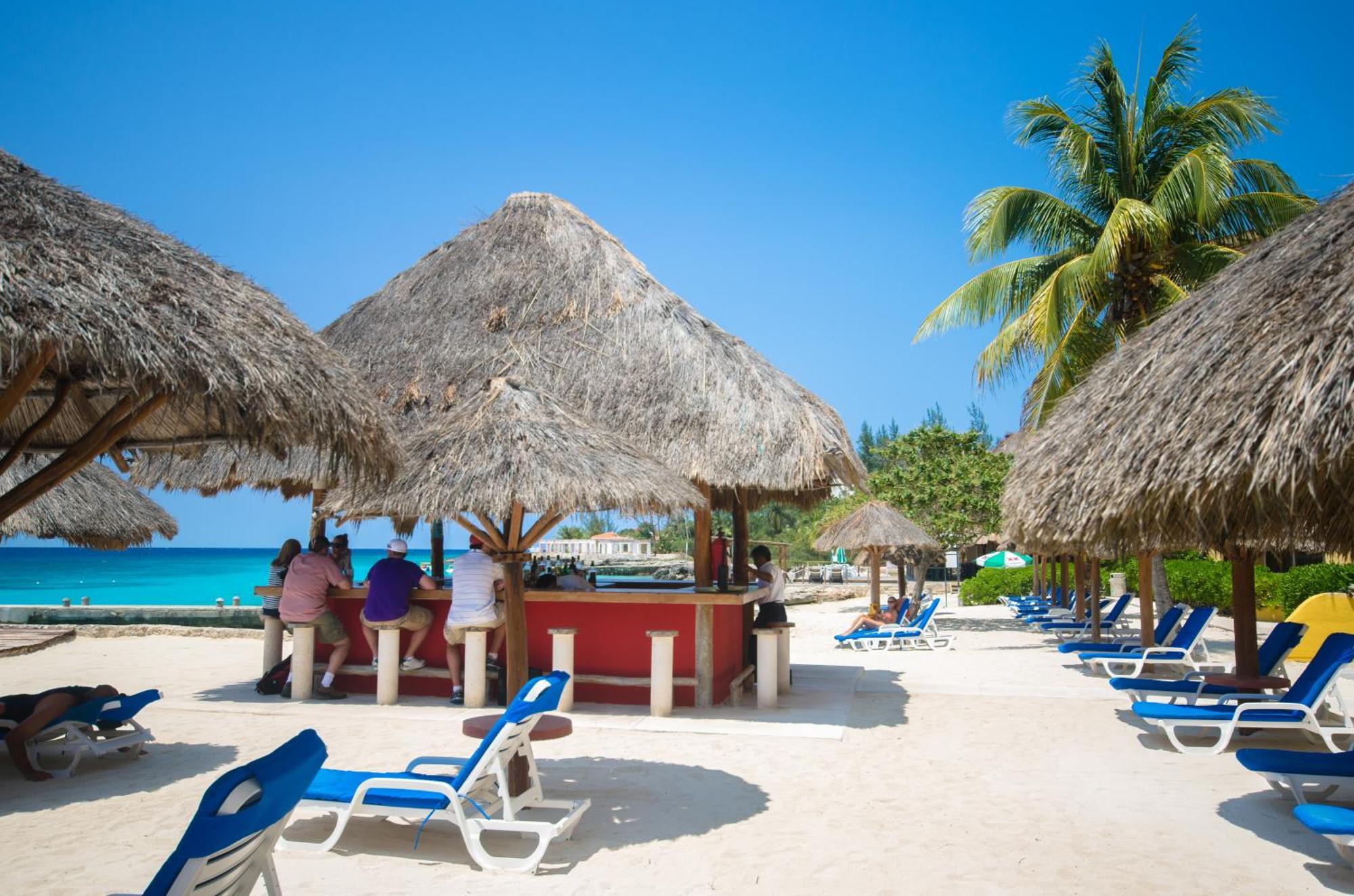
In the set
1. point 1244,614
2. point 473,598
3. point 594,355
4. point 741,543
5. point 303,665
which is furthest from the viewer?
point 741,543

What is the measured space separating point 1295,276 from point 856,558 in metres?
41.3

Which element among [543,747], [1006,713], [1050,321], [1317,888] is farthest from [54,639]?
[1317,888]

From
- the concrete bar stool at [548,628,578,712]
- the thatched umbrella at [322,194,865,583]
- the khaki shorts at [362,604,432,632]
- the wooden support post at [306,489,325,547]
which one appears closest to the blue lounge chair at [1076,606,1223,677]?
the thatched umbrella at [322,194,865,583]

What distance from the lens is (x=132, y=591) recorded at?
7056cm

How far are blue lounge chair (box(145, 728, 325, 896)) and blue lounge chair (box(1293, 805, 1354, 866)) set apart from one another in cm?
437

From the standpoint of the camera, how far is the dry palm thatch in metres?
10.4

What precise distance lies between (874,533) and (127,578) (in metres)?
83.2

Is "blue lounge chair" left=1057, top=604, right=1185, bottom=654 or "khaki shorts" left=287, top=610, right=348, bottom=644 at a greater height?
"khaki shorts" left=287, top=610, right=348, bottom=644

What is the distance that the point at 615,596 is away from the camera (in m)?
9.27

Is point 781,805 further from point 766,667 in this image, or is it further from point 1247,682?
point 1247,682

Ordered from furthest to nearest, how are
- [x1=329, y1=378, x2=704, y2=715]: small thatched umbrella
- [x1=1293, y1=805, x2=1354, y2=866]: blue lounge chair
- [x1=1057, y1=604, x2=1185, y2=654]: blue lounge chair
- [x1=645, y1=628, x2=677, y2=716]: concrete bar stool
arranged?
[x1=1057, y1=604, x2=1185, y2=654]: blue lounge chair < [x1=645, y1=628, x2=677, y2=716]: concrete bar stool < [x1=329, y1=378, x2=704, y2=715]: small thatched umbrella < [x1=1293, y1=805, x2=1354, y2=866]: blue lounge chair

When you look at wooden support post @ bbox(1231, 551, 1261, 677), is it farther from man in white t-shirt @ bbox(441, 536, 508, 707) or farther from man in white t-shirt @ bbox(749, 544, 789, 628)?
man in white t-shirt @ bbox(441, 536, 508, 707)

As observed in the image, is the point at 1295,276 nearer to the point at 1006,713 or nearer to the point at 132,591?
the point at 1006,713

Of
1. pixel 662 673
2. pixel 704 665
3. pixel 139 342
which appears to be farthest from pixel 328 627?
pixel 139 342
